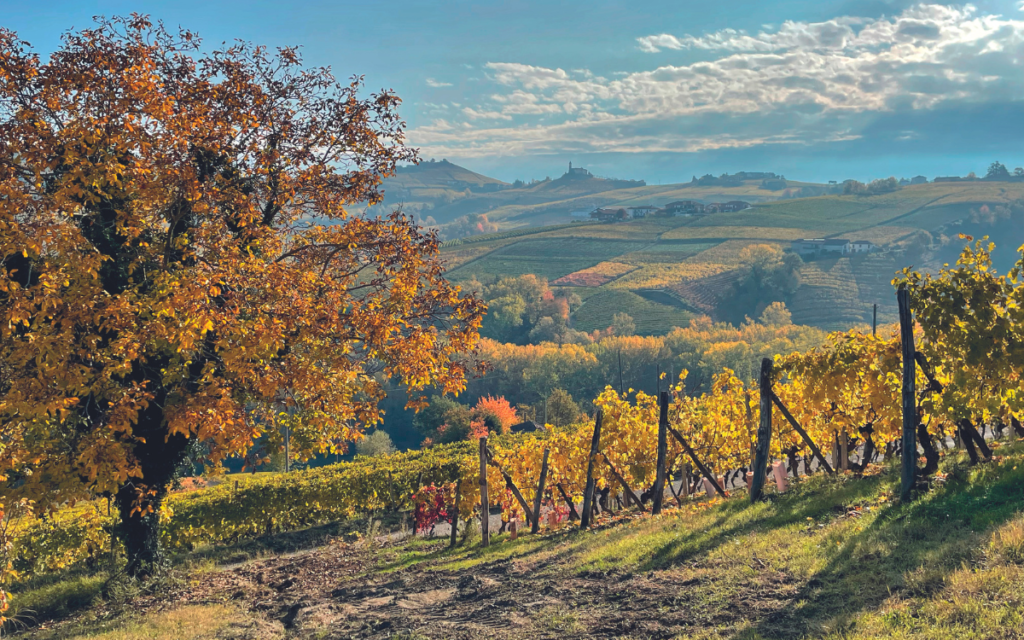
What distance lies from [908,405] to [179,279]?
9989 millimetres

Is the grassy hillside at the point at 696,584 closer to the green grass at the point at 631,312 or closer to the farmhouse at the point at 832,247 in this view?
the green grass at the point at 631,312

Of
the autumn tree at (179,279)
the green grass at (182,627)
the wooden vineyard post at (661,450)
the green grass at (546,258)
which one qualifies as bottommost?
the green grass at (182,627)

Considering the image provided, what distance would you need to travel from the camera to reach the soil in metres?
6.61

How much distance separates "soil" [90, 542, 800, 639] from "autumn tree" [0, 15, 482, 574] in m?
2.35

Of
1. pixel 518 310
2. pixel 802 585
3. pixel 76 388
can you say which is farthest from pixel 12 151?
pixel 518 310

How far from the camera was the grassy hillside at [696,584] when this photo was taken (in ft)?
19.3

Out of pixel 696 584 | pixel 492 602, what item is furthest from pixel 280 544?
pixel 696 584

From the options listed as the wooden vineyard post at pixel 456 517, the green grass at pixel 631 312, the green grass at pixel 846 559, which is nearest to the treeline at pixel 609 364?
the green grass at pixel 631 312

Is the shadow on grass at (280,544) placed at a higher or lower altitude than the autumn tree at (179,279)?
lower

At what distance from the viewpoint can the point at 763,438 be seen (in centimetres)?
1073

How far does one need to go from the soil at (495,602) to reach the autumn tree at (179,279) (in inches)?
92.6

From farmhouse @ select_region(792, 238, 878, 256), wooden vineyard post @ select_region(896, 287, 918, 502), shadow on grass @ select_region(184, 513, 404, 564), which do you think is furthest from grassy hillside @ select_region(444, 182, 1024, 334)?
wooden vineyard post @ select_region(896, 287, 918, 502)

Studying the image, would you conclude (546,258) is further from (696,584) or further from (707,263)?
(696,584)

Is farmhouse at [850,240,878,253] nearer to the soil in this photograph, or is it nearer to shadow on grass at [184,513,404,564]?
shadow on grass at [184,513,404,564]
